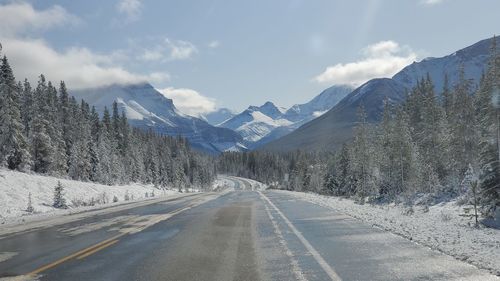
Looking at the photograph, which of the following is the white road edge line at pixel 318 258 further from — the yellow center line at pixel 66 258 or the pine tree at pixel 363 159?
the pine tree at pixel 363 159

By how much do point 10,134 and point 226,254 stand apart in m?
43.4

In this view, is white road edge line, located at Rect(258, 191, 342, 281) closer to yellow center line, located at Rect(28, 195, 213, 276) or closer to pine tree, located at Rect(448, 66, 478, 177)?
yellow center line, located at Rect(28, 195, 213, 276)

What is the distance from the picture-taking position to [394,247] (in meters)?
9.84

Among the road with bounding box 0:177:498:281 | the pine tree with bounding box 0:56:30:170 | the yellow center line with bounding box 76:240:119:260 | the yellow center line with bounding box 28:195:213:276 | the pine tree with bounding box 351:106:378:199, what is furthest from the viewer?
the pine tree with bounding box 351:106:378:199

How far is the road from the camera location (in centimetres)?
748

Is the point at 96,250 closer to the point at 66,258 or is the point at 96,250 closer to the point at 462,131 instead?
the point at 66,258

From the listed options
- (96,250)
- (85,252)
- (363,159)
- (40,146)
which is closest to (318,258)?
(96,250)

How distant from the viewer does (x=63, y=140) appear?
6662cm

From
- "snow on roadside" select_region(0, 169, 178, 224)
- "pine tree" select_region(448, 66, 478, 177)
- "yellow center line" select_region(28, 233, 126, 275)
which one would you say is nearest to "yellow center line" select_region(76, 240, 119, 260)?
"yellow center line" select_region(28, 233, 126, 275)

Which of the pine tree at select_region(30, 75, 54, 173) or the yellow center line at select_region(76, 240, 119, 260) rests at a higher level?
the pine tree at select_region(30, 75, 54, 173)

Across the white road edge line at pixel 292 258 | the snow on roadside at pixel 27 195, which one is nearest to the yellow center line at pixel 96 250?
the white road edge line at pixel 292 258

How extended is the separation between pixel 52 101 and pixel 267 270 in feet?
226

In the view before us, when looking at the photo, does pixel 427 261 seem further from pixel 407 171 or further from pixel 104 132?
pixel 104 132

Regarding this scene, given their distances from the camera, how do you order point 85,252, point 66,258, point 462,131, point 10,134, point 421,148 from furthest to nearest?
point 421,148 < point 462,131 < point 10,134 < point 85,252 < point 66,258
